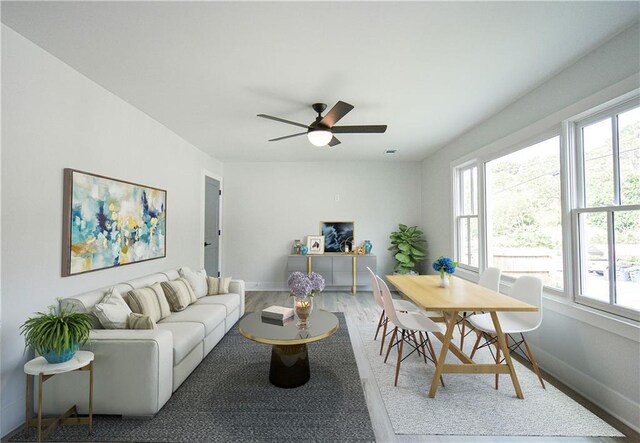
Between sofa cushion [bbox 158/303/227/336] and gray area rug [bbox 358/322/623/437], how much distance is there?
5.69ft

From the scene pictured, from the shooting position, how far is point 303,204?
20.2 ft

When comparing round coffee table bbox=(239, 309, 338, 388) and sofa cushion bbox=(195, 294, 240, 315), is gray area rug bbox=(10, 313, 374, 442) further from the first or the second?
sofa cushion bbox=(195, 294, 240, 315)

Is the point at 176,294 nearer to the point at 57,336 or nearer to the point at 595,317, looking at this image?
the point at 57,336

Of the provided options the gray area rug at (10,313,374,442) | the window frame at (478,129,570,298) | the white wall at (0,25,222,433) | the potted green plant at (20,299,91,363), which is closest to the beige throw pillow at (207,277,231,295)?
the white wall at (0,25,222,433)

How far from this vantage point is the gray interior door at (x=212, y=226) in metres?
5.34

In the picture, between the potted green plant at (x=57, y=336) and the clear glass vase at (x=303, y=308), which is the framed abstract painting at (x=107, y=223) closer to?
the potted green plant at (x=57, y=336)

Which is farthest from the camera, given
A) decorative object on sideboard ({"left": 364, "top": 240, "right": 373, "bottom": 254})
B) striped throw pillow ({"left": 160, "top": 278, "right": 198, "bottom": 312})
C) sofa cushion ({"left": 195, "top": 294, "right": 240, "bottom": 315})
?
decorative object on sideboard ({"left": 364, "top": 240, "right": 373, "bottom": 254})

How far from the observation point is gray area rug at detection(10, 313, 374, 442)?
1.85m

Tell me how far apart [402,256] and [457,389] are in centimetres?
331

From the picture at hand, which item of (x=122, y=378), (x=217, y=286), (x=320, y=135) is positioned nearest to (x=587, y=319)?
(x=320, y=135)

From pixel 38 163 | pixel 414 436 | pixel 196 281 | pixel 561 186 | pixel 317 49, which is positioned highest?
pixel 317 49

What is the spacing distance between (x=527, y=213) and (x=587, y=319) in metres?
1.25

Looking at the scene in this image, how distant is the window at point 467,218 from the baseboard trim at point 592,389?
1.53 m

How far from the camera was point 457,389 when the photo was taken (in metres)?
2.38
